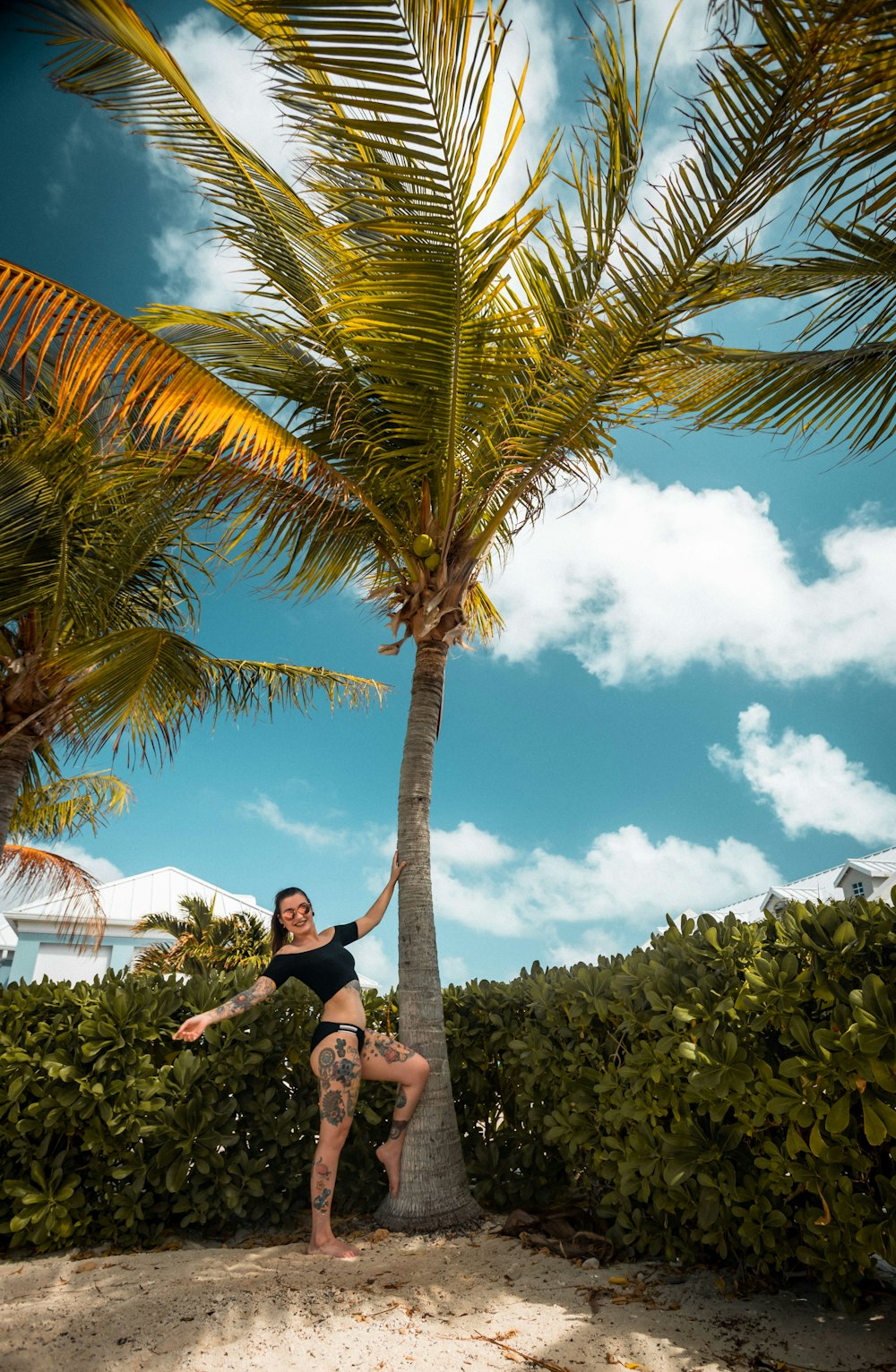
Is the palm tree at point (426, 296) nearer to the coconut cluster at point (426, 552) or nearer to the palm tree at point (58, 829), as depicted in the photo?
the coconut cluster at point (426, 552)

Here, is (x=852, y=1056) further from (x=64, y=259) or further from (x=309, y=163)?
(x=64, y=259)

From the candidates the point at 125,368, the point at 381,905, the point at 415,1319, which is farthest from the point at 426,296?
the point at 415,1319

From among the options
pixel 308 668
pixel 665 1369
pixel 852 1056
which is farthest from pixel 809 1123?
pixel 308 668

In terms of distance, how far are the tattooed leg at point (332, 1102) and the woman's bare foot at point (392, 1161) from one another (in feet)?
1.42

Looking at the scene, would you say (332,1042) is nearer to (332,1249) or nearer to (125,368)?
(332,1249)

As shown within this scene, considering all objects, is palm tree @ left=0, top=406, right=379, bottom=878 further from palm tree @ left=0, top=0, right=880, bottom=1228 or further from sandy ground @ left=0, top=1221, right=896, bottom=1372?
sandy ground @ left=0, top=1221, right=896, bottom=1372

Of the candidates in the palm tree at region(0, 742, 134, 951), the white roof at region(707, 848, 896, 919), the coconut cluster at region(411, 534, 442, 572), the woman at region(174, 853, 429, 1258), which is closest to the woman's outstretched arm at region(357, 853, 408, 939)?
the woman at region(174, 853, 429, 1258)

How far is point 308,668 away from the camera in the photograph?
10.8 m

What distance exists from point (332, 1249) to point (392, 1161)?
2.37 ft

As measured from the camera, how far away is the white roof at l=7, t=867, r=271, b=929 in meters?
22.6

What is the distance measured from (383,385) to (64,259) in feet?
27.4

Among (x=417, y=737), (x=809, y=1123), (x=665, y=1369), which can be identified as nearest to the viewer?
(x=665, y=1369)

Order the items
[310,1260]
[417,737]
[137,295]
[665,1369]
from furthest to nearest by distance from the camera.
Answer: [137,295]
[417,737]
[310,1260]
[665,1369]

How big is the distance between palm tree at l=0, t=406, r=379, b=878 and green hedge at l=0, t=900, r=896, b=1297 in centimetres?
301
